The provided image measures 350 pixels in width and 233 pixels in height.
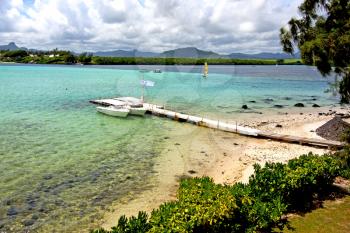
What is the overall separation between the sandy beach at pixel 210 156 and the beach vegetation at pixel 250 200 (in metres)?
6.06

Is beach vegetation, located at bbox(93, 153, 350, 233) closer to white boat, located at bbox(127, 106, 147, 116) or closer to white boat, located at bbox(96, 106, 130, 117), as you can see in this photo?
white boat, located at bbox(96, 106, 130, 117)

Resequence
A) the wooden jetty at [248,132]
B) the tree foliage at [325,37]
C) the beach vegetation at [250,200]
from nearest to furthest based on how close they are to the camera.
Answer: the beach vegetation at [250,200] → the tree foliage at [325,37] → the wooden jetty at [248,132]

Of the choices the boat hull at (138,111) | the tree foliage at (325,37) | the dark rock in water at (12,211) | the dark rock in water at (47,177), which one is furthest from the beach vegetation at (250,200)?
the boat hull at (138,111)

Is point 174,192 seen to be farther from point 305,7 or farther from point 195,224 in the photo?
point 305,7

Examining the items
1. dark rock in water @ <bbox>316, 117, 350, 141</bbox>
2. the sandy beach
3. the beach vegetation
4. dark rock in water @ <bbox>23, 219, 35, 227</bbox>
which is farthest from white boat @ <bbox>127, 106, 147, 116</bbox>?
the beach vegetation

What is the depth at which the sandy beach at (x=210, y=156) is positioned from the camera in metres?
19.6

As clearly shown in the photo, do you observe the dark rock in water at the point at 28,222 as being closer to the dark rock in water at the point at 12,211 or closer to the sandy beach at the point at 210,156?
the dark rock in water at the point at 12,211

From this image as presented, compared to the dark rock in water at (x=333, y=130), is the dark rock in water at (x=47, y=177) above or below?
below

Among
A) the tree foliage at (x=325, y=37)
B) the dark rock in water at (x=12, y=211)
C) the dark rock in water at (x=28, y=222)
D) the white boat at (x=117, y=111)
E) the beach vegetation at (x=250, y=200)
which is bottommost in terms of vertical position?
the dark rock in water at (x=28, y=222)

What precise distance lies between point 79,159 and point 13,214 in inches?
395

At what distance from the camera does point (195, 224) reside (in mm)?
10461

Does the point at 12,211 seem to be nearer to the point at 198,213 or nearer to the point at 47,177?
the point at 47,177

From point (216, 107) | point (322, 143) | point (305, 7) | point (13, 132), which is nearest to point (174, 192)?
point (305, 7)

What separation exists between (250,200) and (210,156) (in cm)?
1666
